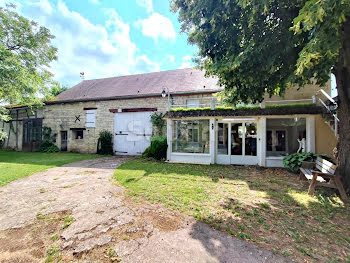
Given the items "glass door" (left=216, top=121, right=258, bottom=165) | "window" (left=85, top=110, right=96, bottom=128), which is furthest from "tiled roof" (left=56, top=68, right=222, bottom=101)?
"glass door" (left=216, top=121, right=258, bottom=165)

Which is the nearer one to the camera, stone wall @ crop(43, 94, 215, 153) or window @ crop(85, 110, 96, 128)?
stone wall @ crop(43, 94, 215, 153)

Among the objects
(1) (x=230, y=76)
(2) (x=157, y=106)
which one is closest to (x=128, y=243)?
(1) (x=230, y=76)

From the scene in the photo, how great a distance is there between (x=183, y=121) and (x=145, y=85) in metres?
6.31

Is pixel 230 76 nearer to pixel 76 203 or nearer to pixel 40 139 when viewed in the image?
pixel 76 203

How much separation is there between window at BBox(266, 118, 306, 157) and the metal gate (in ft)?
59.6

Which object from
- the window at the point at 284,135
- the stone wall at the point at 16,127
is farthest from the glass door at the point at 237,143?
the stone wall at the point at 16,127

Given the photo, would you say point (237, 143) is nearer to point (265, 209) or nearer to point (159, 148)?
point (159, 148)

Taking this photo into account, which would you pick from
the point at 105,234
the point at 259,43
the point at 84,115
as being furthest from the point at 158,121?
the point at 105,234

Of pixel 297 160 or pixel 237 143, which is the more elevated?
pixel 237 143

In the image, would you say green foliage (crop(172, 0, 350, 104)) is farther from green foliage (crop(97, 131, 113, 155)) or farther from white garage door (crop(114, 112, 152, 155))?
green foliage (crop(97, 131, 113, 155))

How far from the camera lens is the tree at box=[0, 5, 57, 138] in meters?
9.31

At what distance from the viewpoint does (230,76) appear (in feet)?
15.1

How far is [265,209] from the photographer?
3.48 metres

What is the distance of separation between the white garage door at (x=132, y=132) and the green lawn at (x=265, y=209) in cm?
634
